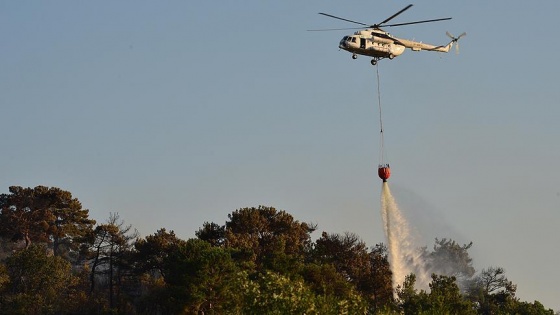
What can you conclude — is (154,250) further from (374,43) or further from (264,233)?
(374,43)

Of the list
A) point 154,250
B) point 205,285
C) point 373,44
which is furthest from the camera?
point 154,250

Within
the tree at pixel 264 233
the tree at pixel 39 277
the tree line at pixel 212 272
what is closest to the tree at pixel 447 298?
the tree line at pixel 212 272

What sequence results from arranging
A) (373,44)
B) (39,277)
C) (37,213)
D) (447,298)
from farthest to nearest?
(37,213) < (447,298) < (39,277) < (373,44)

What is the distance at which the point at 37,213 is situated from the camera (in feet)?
525

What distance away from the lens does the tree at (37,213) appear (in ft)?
520

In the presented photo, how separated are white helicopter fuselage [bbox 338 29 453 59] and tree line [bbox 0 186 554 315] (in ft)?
69.3

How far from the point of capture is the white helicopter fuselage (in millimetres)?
90312

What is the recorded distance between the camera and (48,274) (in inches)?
4899

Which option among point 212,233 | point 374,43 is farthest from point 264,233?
point 374,43

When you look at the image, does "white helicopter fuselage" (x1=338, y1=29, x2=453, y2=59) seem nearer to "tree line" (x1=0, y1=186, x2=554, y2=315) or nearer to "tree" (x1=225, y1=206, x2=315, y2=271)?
"tree line" (x1=0, y1=186, x2=554, y2=315)

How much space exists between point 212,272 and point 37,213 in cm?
5699

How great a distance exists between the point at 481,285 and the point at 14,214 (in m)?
80.2

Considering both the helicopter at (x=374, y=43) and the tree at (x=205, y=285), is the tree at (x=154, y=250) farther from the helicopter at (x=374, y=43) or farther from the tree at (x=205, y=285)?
the helicopter at (x=374, y=43)

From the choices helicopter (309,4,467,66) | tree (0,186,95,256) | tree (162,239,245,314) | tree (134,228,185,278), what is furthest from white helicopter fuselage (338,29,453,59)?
tree (0,186,95,256)
